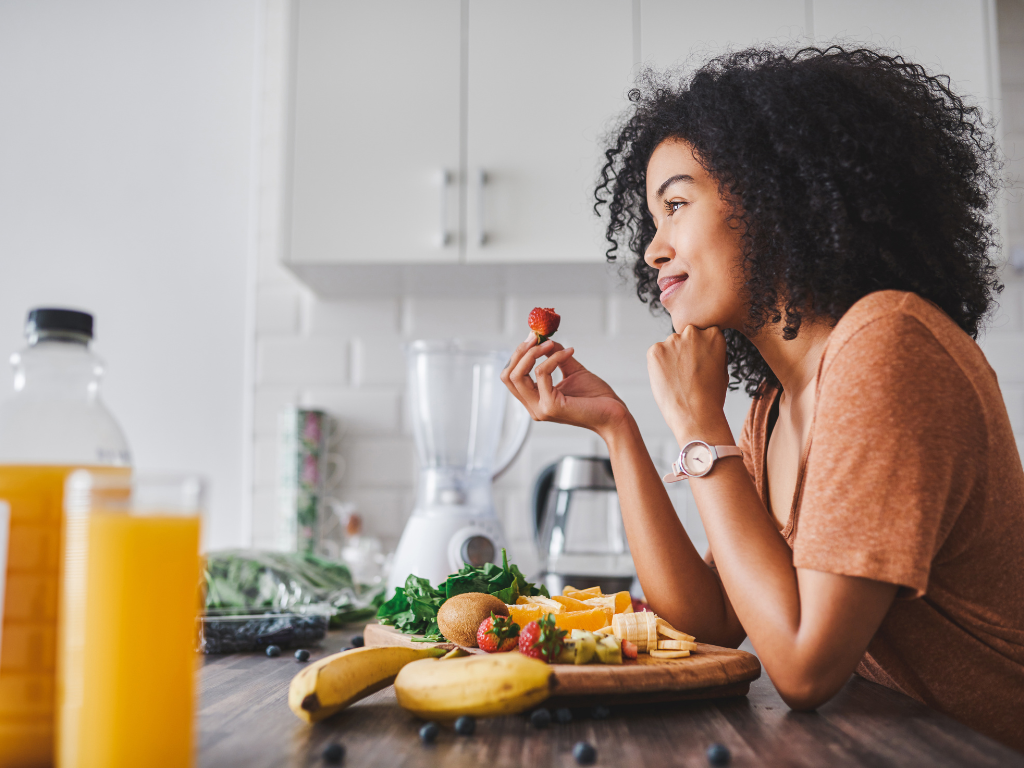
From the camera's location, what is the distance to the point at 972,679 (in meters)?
0.82

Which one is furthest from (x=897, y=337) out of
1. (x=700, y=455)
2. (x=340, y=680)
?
(x=340, y=680)

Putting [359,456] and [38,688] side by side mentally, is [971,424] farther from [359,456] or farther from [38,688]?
[359,456]

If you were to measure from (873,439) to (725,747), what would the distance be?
31 cm

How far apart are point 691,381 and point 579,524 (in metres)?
0.82

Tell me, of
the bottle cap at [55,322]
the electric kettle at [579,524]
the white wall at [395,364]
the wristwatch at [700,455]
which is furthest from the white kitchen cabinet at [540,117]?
the bottle cap at [55,322]

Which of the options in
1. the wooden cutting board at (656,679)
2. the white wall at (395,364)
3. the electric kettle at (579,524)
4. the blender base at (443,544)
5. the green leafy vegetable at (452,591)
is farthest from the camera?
the white wall at (395,364)

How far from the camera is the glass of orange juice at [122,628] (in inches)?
17.4

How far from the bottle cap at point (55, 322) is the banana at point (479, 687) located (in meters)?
0.37

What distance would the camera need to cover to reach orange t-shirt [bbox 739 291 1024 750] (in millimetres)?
692

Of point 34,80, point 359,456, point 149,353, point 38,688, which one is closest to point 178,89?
point 34,80

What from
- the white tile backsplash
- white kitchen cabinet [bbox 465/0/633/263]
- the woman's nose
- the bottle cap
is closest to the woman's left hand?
the woman's nose

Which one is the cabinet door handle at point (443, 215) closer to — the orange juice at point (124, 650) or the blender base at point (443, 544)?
the blender base at point (443, 544)

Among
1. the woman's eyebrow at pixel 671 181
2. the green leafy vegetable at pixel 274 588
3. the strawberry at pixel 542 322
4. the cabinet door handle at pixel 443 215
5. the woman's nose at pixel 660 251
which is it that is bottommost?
the green leafy vegetable at pixel 274 588

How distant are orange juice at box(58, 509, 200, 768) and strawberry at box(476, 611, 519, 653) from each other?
327mm
